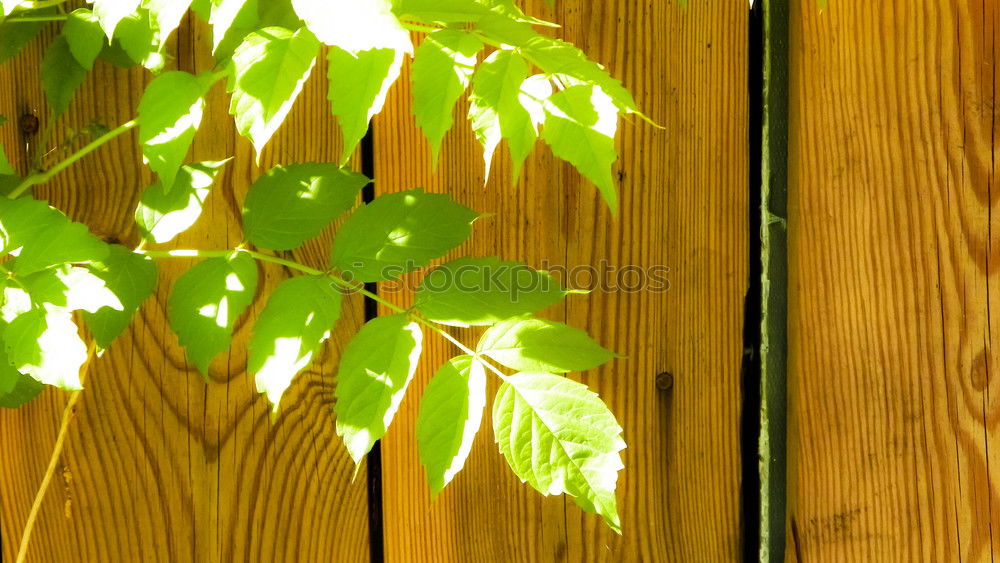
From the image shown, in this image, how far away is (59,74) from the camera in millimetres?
901

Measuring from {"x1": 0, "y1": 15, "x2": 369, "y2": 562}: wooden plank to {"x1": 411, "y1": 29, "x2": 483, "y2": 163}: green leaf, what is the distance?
0.35m

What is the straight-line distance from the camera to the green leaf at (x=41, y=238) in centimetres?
66

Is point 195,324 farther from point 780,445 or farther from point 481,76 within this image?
point 780,445

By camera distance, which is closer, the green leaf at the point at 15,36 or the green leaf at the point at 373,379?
the green leaf at the point at 373,379

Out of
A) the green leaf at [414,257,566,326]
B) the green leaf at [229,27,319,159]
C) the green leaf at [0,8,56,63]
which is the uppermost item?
the green leaf at [0,8,56,63]

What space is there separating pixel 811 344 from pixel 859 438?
12 cm

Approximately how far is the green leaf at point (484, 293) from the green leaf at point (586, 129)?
0.13 metres

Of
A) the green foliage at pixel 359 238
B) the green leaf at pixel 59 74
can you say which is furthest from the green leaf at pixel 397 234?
the green leaf at pixel 59 74

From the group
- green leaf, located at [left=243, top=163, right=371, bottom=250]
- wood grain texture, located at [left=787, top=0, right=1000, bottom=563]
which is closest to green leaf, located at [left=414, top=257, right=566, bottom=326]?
green leaf, located at [left=243, top=163, right=371, bottom=250]

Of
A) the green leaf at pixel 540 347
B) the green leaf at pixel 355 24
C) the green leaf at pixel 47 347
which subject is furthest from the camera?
the green leaf at pixel 540 347

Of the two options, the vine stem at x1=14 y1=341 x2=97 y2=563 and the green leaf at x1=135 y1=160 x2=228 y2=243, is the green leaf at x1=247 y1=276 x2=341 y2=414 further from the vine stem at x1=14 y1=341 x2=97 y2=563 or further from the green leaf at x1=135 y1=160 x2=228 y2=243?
the vine stem at x1=14 y1=341 x2=97 y2=563

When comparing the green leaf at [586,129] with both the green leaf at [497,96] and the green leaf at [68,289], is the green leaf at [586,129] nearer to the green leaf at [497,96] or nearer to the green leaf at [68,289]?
the green leaf at [497,96]

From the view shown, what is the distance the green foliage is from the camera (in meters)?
0.60

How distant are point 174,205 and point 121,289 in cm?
10
